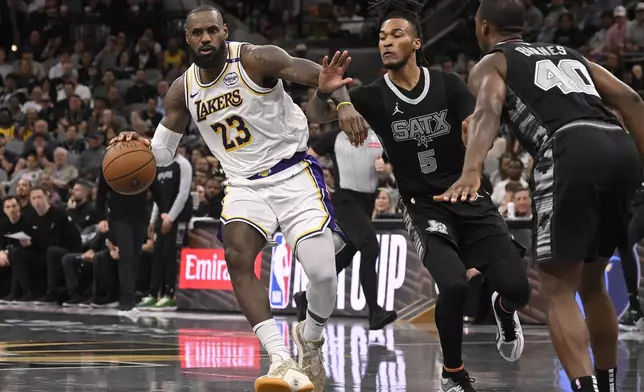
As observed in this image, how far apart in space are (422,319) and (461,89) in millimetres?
6536

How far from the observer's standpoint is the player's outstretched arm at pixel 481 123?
537 cm

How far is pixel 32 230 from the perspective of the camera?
17.0m

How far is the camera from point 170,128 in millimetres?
7609

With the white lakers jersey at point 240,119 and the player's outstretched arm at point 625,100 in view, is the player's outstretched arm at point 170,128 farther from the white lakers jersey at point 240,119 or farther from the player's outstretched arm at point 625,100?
the player's outstretched arm at point 625,100

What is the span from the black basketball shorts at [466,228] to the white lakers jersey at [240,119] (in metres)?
0.89

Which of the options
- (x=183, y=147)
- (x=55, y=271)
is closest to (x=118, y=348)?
(x=55, y=271)

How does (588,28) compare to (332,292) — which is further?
(588,28)

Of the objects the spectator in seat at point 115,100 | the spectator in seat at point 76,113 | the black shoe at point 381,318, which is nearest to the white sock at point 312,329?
the black shoe at point 381,318

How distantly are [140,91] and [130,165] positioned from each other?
51.6 feet

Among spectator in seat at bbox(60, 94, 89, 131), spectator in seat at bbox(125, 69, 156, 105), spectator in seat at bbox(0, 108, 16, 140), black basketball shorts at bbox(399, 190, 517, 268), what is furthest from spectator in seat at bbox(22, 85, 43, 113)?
black basketball shorts at bbox(399, 190, 517, 268)

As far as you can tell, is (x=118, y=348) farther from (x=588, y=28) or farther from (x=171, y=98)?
(x=588, y=28)

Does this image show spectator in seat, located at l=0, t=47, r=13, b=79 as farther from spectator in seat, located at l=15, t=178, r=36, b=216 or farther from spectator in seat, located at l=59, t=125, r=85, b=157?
spectator in seat, located at l=15, t=178, r=36, b=216

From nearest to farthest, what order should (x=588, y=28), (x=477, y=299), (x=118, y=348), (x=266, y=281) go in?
1. (x=118, y=348)
2. (x=477, y=299)
3. (x=266, y=281)
4. (x=588, y=28)

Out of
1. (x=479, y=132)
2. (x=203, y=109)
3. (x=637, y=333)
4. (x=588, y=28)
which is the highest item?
(x=588, y=28)
